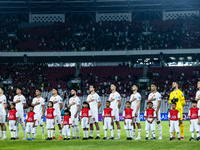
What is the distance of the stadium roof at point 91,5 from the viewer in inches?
2196

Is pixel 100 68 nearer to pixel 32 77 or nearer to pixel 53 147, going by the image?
pixel 32 77

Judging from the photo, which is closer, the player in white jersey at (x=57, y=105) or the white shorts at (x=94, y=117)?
the white shorts at (x=94, y=117)

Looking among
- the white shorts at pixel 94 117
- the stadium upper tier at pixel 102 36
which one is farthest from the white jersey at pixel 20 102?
the stadium upper tier at pixel 102 36

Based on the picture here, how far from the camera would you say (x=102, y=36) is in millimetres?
53688

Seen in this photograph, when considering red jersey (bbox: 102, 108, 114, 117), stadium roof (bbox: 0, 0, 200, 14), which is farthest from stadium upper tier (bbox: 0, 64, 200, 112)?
red jersey (bbox: 102, 108, 114, 117)

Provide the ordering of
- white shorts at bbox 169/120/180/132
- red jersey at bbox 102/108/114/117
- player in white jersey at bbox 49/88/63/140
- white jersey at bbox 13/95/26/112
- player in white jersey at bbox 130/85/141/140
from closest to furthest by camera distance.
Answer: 1. white shorts at bbox 169/120/180/132
2. player in white jersey at bbox 130/85/141/140
3. red jersey at bbox 102/108/114/117
4. player in white jersey at bbox 49/88/63/140
5. white jersey at bbox 13/95/26/112

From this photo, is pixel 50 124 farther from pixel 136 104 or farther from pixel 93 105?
pixel 136 104

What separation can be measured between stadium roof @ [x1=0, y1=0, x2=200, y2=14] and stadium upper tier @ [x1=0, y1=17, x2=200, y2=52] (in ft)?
7.21

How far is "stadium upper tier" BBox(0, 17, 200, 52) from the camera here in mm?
52062

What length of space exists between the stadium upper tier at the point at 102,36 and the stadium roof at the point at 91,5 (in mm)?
2197

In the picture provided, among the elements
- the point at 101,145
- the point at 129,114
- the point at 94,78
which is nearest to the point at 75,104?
the point at 129,114

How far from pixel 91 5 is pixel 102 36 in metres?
6.15

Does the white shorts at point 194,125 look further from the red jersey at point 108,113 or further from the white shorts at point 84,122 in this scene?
the white shorts at point 84,122

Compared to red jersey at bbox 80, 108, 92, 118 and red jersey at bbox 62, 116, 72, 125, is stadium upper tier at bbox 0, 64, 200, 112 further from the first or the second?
red jersey at bbox 80, 108, 92, 118
